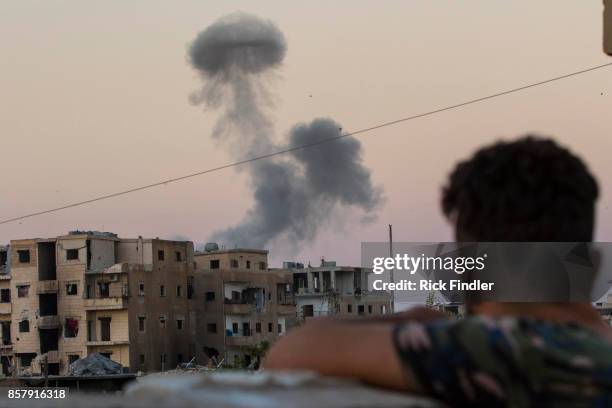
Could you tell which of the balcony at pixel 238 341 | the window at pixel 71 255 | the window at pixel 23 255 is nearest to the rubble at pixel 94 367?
the window at pixel 71 255

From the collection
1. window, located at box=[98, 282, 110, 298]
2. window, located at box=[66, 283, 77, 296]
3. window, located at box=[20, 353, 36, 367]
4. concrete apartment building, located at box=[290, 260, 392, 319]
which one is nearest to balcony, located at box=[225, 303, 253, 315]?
concrete apartment building, located at box=[290, 260, 392, 319]

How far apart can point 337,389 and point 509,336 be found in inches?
7.8

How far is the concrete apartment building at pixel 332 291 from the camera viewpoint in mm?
82562

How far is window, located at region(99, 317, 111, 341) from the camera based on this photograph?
67.2m

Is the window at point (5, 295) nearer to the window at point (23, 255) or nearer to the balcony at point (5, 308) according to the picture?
the balcony at point (5, 308)

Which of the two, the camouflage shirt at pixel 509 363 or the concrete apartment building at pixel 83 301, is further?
the concrete apartment building at pixel 83 301

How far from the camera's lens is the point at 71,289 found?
66.9 metres

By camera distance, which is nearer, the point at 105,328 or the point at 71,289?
the point at 71,289

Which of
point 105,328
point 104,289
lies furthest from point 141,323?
point 104,289

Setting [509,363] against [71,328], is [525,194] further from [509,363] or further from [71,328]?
[71,328]

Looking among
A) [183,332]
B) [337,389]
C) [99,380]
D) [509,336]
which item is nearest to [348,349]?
[337,389]

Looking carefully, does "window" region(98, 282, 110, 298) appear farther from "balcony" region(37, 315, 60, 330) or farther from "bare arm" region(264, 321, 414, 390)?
"bare arm" region(264, 321, 414, 390)

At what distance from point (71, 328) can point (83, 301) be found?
193 cm

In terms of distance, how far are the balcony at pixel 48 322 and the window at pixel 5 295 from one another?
227cm
